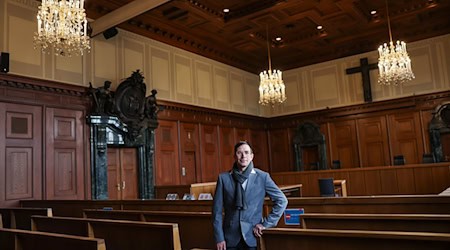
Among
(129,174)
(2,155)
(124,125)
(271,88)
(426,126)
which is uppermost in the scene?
(271,88)

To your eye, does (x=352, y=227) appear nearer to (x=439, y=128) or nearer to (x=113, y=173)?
(x=113, y=173)

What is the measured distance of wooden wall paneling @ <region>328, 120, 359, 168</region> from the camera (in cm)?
1170

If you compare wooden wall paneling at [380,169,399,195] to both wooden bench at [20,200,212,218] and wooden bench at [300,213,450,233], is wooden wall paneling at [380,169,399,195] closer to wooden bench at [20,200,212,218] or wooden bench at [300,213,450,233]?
wooden bench at [20,200,212,218]

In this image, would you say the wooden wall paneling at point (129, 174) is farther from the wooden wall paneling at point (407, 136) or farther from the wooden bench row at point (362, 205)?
the wooden wall paneling at point (407, 136)

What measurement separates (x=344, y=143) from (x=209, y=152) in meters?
4.42

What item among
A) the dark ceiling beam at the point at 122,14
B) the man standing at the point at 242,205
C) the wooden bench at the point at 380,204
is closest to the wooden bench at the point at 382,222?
the man standing at the point at 242,205

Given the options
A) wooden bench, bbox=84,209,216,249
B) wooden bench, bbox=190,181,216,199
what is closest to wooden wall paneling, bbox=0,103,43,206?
wooden bench, bbox=190,181,216,199

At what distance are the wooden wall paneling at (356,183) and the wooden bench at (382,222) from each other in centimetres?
714

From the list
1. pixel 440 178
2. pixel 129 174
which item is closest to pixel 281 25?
pixel 440 178

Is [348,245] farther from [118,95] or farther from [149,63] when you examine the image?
[149,63]

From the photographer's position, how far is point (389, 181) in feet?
29.9

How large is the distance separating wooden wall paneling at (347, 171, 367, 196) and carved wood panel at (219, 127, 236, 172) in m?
3.54

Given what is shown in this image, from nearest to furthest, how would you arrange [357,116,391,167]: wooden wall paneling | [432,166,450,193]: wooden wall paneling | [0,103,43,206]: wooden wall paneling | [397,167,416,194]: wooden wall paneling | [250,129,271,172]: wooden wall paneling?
[0,103,43,206]: wooden wall paneling < [432,166,450,193]: wooden wall paneling < [397,167,416,194]: wooden wall paneling < [357,116,391,167]: wooden wall paneling < [250,129,271,172]: wooden wall paneling

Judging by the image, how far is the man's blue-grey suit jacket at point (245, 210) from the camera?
246 centimetres
